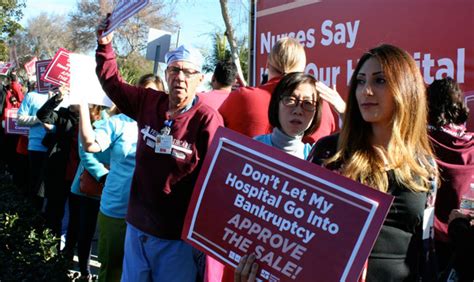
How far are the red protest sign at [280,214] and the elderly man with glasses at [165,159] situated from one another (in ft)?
3.02

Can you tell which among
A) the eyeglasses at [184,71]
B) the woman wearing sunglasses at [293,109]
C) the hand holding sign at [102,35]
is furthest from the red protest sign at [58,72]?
the woman wearing sunglasses at [293,109]

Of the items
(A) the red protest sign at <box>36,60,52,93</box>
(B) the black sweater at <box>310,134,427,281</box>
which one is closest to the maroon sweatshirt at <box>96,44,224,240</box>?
(B) the black sweater at <box>310,134,427,281</box>

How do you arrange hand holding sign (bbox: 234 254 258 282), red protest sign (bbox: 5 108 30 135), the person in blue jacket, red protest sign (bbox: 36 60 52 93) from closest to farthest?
1. hand holding sign (bbox: 234 254 258 282)
2. the person in blue jacket
3. red protest sign (bbox: 36 60 52 93)
4. red protest sign (bbox: 5 108 30 135)

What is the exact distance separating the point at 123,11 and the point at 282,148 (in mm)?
1130

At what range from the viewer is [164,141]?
295 cm

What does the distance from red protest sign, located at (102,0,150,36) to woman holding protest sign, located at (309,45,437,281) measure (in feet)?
4.04

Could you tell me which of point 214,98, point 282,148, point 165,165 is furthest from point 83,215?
point 282,148

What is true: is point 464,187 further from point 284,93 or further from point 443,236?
point 284,93

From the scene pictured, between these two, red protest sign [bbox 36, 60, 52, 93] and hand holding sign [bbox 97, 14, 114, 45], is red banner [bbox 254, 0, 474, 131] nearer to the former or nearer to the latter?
hand holding sign [bbox 97, 14, 114, 45]

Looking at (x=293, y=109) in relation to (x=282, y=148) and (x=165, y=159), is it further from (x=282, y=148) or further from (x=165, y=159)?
(x=165, y=159)

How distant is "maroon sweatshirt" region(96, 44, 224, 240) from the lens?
2.96 metres

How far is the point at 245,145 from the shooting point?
196cm

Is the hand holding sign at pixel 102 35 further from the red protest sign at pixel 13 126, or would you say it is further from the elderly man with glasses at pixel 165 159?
the red protest sign at pixel 13 126

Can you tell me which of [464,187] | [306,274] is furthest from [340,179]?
[464,187]
